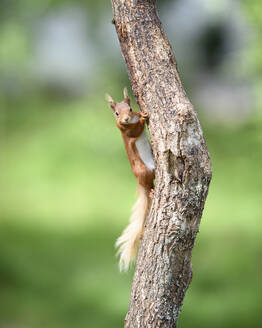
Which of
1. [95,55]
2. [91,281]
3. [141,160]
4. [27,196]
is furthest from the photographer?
[95,55]

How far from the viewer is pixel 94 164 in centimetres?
1061

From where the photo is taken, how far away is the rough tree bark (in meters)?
2.84

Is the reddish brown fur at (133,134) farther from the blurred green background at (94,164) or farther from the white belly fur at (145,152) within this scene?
the blurred green background at (94,164)

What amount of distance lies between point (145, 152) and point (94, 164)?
7594 millimetres

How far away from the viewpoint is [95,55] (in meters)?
12.9

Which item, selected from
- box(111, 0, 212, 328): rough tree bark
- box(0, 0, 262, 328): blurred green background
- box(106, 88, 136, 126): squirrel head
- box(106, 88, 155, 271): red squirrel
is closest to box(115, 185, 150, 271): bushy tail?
box(106, 88, 155, 271): red squirrel

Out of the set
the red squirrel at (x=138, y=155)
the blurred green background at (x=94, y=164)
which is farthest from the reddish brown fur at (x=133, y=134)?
the blurred green background at (x=94, y=164)

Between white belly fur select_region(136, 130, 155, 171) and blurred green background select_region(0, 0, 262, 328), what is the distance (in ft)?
7.08

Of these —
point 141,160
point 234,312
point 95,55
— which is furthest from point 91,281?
point 95,55

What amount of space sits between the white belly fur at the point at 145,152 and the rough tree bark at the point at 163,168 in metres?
0.10

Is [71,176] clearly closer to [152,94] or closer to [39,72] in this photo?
[39,72]

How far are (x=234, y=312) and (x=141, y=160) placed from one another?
3912 mm

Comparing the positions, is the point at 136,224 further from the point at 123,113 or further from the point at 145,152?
the point at 123,113

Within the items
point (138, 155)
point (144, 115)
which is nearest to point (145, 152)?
point (138, 155)
